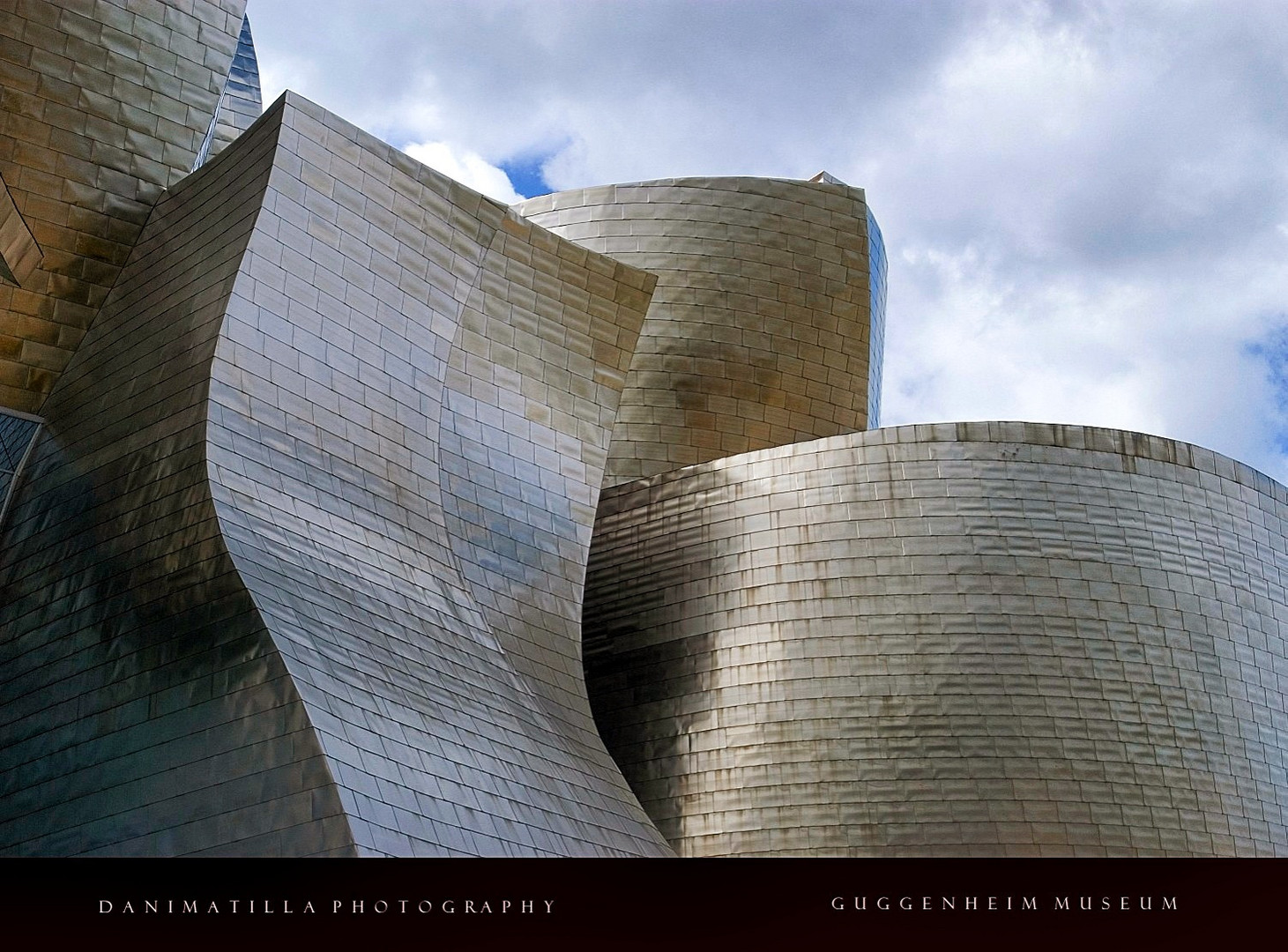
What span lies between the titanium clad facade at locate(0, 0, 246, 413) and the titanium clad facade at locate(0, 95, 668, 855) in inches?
17.5

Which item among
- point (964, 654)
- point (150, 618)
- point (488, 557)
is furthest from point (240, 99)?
point (964, 654)

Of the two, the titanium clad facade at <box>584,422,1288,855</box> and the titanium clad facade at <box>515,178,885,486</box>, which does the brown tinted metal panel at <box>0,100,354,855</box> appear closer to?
the titanium clad facade at <box>584,422,1288,855</box>

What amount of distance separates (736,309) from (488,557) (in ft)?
31.0

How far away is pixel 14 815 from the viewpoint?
13789mm

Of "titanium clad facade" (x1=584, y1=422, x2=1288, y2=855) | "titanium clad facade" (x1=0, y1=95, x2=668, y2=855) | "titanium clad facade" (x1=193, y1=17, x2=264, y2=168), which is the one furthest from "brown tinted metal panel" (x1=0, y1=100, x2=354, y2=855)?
"titanium clad facade" (x1=584, y1=422, x2=1288, y2=855)

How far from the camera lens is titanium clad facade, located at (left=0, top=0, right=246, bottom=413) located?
17.3 m

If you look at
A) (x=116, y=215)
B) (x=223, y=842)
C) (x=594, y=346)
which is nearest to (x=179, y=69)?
(x=116, y=215)

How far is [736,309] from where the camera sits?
2552cm

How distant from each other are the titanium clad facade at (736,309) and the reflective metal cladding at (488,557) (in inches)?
158

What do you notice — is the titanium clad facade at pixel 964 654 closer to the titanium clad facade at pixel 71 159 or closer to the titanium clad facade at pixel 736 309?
the titanium clad facade at pixel 736 309

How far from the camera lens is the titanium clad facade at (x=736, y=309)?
25.0 m

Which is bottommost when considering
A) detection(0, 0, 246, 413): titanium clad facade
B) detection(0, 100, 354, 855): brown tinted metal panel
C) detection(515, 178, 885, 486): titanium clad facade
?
detection(0, 100, 354, 855): brown tinted metal panel
